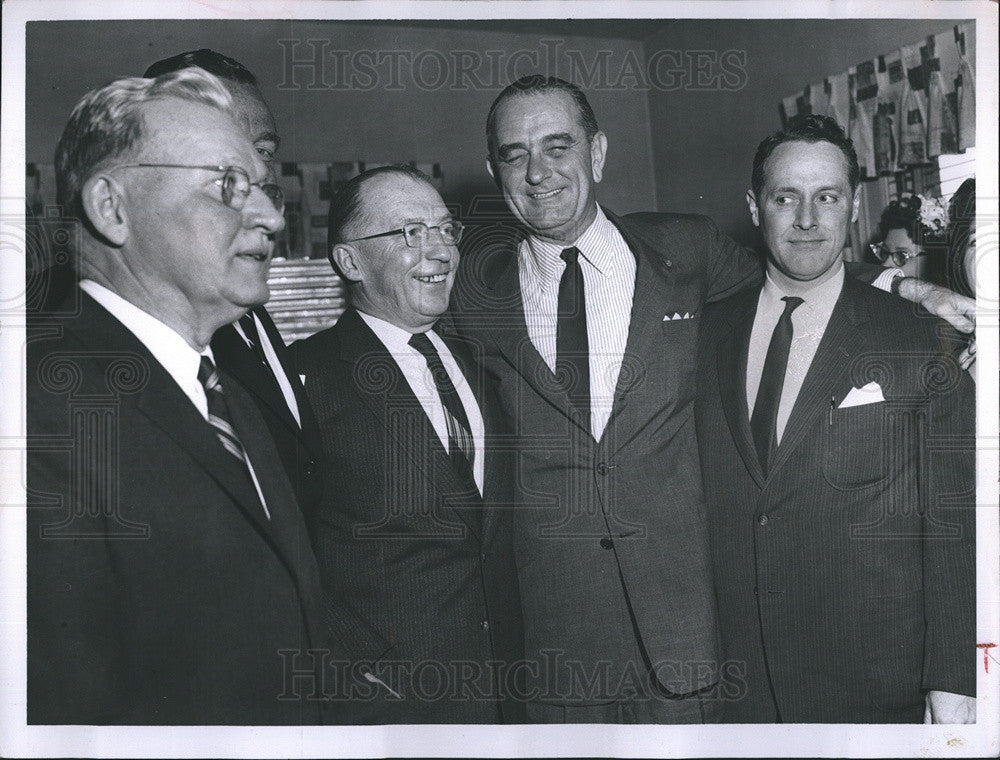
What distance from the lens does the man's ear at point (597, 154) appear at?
2.52 m

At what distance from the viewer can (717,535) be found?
8.16ft

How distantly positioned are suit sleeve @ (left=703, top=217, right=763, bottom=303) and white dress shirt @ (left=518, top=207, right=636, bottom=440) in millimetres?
215

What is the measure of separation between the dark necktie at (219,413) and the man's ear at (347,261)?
0.41 m

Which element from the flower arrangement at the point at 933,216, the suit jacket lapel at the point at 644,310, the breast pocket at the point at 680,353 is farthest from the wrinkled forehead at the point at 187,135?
the flower arrangement at the point at 933,216

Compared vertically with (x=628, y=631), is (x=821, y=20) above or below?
above

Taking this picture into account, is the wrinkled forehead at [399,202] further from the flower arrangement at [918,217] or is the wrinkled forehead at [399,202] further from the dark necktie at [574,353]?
the flower arrangement at [918,217]

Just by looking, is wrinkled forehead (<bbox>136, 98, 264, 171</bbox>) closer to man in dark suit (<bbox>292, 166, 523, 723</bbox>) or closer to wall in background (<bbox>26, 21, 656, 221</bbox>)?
wall in background (<bbox>26, 21, 656, 221</bbox>)

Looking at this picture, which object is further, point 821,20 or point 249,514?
point 821,20

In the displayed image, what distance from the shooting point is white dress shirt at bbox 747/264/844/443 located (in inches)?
98.1

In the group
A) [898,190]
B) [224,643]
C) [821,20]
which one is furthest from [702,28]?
[224,643]

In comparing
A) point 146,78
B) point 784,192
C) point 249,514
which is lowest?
point 249,514

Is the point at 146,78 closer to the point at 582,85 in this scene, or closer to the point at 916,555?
the point at 582,85

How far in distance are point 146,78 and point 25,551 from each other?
4.21ft

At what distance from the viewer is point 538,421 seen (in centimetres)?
249
